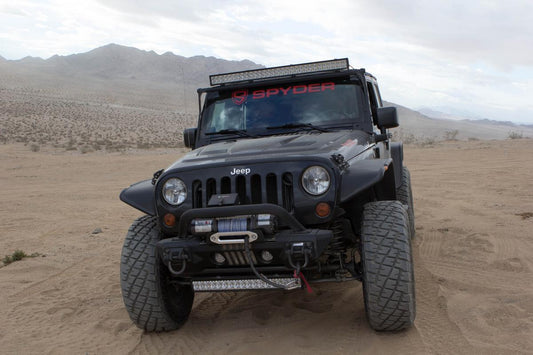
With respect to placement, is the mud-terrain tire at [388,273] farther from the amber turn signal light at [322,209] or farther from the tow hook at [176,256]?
the tow hook at [176,256]

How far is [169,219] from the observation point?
11.9ft

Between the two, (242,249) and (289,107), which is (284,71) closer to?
(289,107)

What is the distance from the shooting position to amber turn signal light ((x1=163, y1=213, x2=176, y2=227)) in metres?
3.61

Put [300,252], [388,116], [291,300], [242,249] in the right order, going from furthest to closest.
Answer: [388,116] < [291,300] < [242,249] < [300,252]

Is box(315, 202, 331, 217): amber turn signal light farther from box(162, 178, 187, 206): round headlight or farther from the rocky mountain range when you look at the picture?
the rocky mountain range

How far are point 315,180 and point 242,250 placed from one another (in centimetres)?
66

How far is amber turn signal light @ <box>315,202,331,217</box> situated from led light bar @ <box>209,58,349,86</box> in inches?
78.2

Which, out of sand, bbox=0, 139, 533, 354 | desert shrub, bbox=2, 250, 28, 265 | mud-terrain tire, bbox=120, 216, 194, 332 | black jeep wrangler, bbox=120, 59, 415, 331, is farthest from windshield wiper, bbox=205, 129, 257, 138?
desert shrub, bbox=2, 250, 28, 265

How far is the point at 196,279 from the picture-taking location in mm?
3703

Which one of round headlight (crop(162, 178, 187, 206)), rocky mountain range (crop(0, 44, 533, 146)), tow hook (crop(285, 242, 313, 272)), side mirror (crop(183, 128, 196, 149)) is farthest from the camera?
rocky mountain range (crop(0, 44, 533, 146))

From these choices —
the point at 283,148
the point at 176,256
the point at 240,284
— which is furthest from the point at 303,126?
the point at 176,256

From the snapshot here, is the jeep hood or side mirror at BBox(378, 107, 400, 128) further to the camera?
side mirror at BBox(378, 107, 400, 128)

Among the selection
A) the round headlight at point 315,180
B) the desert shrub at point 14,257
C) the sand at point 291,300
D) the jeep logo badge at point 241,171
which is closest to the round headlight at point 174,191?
the jeep logo badge at point 241,171

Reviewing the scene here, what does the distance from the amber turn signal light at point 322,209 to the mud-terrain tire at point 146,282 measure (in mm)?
1271
